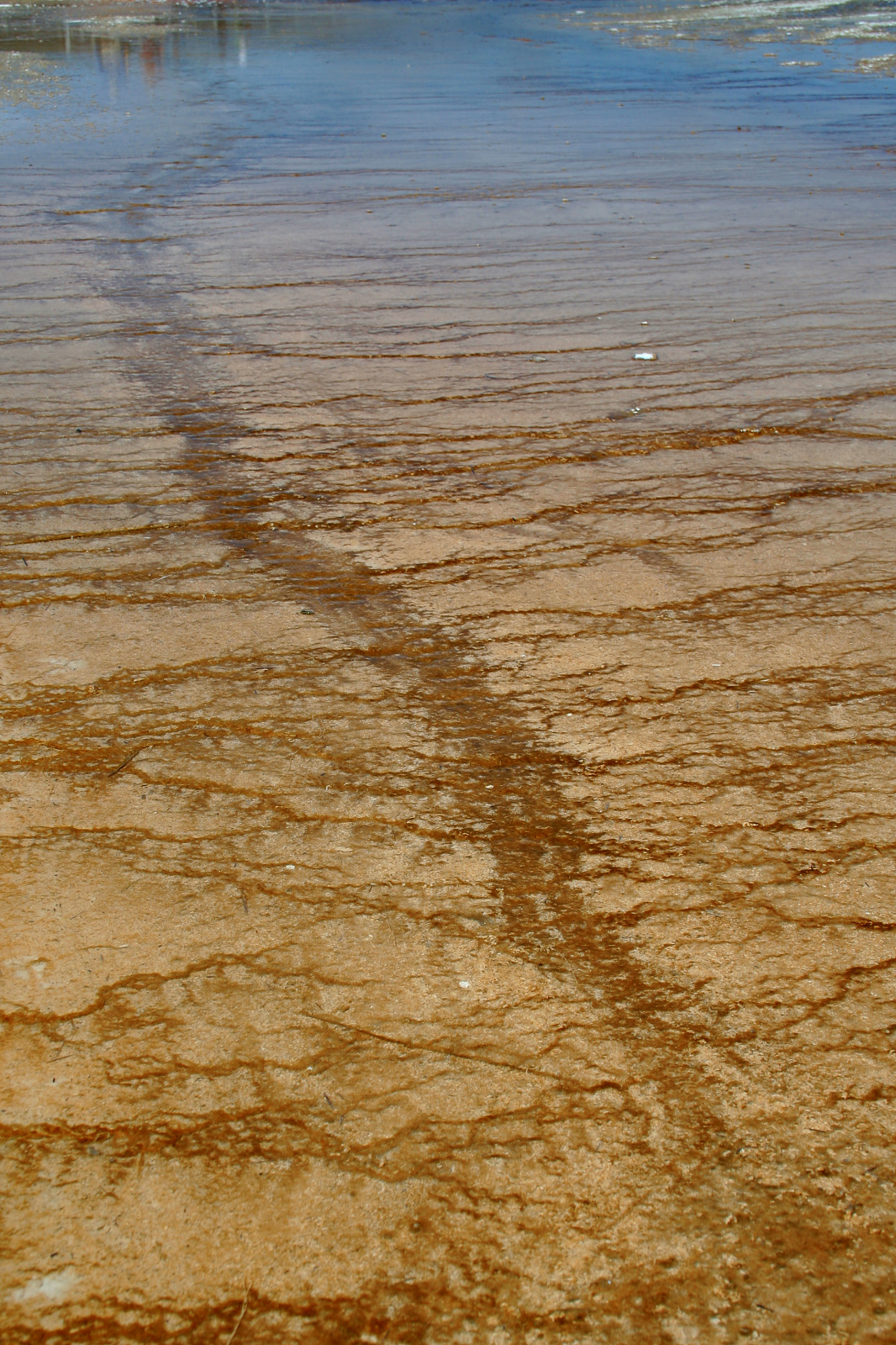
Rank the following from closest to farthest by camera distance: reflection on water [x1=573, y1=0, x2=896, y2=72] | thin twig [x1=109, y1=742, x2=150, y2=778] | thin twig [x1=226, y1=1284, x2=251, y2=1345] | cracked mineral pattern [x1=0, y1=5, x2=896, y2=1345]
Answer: thin twig [x1=226, y1=1284, x2=251, y2=1345]
cracked mineral pattern [x1=0, y1=5, x2=896, y2=1345]
thin twig [x1=109, y1=742, x2=150, y2=778]
reflection on water [x1=573, y1=0, x2=896, y2=72]

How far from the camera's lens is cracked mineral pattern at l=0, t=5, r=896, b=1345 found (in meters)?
1.53

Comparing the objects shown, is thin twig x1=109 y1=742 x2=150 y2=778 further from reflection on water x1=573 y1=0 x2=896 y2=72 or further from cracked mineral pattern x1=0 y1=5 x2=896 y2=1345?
reflection on water x1=573 y1=0 x2=896 y2=72

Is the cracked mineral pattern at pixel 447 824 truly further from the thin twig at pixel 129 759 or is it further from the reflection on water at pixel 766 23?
the reflection on water at pixel 766 23

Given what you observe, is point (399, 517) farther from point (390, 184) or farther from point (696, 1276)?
point (390, 184)

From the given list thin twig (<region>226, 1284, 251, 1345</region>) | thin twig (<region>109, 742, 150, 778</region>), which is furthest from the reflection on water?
thin twig (<region>226, 1284, 251, 1345</region>)

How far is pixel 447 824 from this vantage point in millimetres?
2281

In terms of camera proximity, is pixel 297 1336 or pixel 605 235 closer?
pixel 297 1336

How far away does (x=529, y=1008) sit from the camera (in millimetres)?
1874

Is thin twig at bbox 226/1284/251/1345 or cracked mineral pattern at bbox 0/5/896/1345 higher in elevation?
cracked mineral pattern at bbox 0/5/896/1345

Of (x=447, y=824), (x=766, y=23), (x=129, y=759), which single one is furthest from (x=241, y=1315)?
(x=766, y=23)

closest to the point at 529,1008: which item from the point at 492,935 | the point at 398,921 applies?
the point at 492,935

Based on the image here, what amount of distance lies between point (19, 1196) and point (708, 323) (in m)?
4.93

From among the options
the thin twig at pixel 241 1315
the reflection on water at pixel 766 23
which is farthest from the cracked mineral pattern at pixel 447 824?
the reflection on water at pixel 766 23

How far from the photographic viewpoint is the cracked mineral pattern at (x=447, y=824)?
60.3 inches
